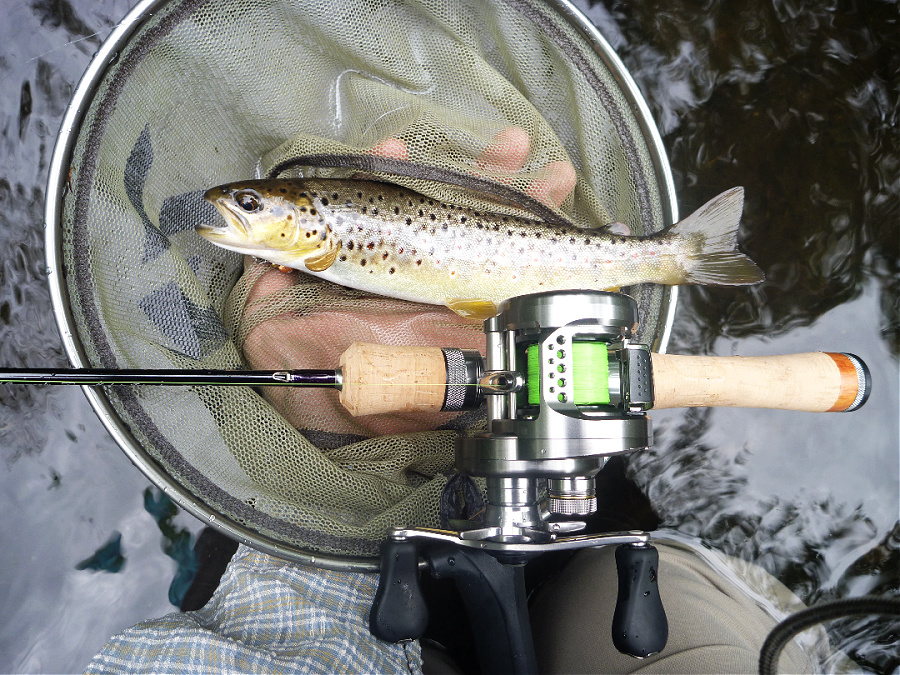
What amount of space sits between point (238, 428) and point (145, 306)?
0.33 m

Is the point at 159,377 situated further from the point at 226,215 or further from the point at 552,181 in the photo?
the point at 552,181

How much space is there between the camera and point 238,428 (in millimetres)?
1312

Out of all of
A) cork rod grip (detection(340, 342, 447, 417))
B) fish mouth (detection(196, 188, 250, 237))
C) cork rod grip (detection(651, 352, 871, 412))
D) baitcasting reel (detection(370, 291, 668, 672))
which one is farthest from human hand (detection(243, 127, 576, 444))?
cork rod grip (detection(651, 352, 871, 412))

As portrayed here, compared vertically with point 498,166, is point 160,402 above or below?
below

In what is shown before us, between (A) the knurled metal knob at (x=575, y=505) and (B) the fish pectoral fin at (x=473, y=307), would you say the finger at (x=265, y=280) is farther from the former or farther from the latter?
(A) the knurled metal knob at (x=575, y=505)

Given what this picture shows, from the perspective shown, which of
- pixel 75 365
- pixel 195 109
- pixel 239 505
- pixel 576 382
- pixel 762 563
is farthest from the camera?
pixel 762 563

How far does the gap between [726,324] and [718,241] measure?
→ 21.9 inches

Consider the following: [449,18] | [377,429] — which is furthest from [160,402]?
[449,18]

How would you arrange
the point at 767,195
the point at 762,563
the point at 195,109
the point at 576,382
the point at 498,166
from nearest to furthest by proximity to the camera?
the point at 576,382, the point at 195,109, the point at 498,166, the point at 762,563, the point at 767,195

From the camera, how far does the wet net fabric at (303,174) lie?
123 centimetres

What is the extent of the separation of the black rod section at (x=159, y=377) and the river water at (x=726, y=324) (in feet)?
2.31

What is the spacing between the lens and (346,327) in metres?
1.50

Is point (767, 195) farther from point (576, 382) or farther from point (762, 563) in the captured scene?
point (576, 382)

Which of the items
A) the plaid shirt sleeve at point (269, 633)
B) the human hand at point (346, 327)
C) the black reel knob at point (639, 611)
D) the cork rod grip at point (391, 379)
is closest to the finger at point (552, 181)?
the human hand at point (346, 327)
